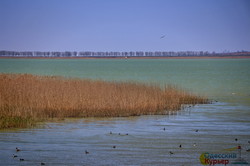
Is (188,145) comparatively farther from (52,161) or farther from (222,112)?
(222,112)

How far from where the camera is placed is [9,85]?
1834 cm

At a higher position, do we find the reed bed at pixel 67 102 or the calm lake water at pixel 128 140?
the reed bed at pixel 67 102

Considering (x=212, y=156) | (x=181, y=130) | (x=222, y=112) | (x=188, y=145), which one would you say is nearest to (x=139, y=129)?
(x=181, y=130)

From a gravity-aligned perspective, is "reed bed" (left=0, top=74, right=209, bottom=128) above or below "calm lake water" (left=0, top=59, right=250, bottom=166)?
above

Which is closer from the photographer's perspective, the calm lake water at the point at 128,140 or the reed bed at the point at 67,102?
the calm lake water at the point at 128,140

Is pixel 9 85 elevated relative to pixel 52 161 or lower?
elevated

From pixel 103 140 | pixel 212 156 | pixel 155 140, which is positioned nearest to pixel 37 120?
pixel 103 140

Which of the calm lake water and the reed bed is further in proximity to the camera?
the reed bed

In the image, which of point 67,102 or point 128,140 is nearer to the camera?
point 128,140

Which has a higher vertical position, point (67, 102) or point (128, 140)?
point (67, 102)

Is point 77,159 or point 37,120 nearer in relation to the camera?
point 77,159

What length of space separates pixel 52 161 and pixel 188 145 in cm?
379

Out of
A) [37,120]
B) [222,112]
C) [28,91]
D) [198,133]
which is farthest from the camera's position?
[222,112]

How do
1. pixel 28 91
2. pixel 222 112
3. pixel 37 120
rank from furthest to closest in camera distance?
pixel 222 112 < pixel 28 91 < pixel 37 120
